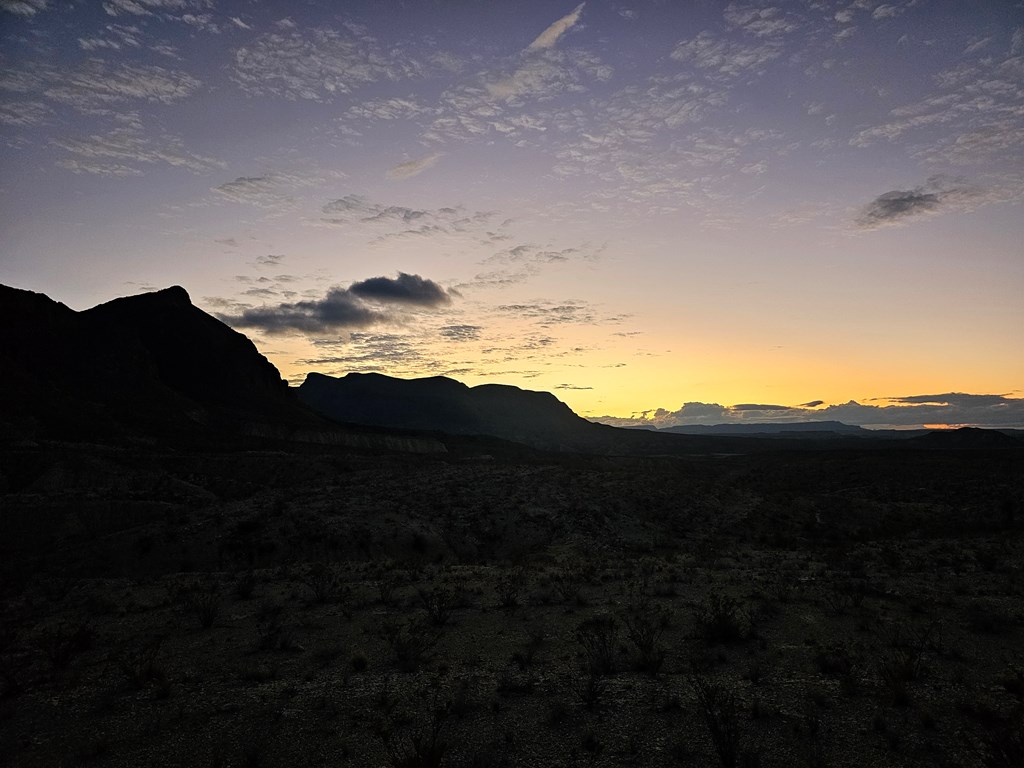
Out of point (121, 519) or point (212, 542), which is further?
point (121, 519)

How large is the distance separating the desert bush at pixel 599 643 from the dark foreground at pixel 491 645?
89 millimetres

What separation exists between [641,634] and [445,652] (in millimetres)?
3664

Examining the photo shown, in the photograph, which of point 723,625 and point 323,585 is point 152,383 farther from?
point 723,625

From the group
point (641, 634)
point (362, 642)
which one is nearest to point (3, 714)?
point (362, 642)

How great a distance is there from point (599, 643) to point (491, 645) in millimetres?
2080

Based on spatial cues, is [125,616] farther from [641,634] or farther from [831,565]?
[831,565]

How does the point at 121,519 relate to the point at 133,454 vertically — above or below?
below

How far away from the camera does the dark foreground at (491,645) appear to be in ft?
22.2

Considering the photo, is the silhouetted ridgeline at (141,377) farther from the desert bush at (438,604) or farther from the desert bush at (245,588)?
the desert bush at (438,604)

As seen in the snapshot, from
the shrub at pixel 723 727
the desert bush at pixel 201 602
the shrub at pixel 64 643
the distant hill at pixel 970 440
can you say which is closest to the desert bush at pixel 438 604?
the desert bush at pixel 201 602

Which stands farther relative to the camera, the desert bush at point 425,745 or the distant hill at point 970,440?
the distant hill at point 970,440

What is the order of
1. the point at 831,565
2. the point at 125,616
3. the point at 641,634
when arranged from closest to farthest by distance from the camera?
the point at 641,634 < the point at 125,616 < the point at 831,565

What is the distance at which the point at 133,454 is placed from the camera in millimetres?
42469

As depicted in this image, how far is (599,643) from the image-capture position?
9969 millimetres
